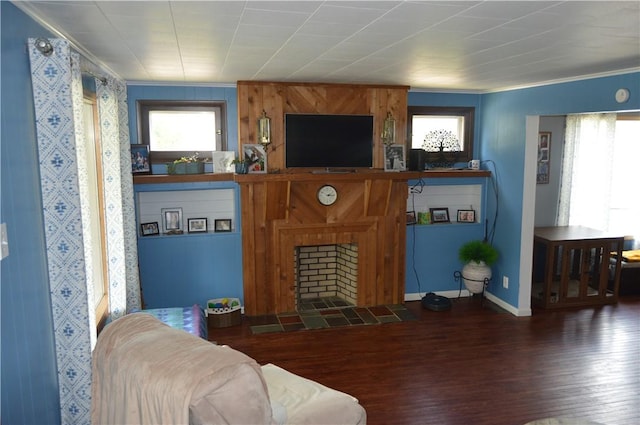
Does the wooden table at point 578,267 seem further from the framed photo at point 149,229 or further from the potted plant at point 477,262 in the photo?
the framed photo at point 149,229

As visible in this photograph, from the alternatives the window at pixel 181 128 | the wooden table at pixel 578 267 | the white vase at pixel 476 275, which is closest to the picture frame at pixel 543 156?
the wooden table at pixel 578 267

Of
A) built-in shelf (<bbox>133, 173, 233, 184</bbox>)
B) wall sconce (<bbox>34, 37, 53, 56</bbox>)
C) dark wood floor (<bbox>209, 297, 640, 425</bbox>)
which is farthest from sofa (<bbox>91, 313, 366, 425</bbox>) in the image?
built-in shelf (<bbox>133, 173, 233, 184</bbox>)

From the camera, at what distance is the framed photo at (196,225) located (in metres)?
5.36

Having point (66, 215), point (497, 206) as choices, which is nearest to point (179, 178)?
point (66, 215)

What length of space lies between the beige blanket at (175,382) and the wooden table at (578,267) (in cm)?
455

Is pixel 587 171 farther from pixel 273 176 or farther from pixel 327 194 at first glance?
pixel 273 176

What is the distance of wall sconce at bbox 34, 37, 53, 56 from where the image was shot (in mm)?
2254

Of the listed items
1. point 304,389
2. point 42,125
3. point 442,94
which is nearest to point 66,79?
point 42,125

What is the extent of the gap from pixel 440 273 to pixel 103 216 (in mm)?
3821

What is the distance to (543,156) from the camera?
619 cm

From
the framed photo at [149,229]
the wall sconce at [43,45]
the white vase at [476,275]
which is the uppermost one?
the wall sconce at [43,45]

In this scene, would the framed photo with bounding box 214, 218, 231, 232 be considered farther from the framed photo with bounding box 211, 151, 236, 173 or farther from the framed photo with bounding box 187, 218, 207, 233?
the framed photo with bounding box 211, 151, 236, 173

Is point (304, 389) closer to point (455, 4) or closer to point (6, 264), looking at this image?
point (6, 264)

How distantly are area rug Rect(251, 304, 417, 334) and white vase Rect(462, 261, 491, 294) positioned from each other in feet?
2.74
